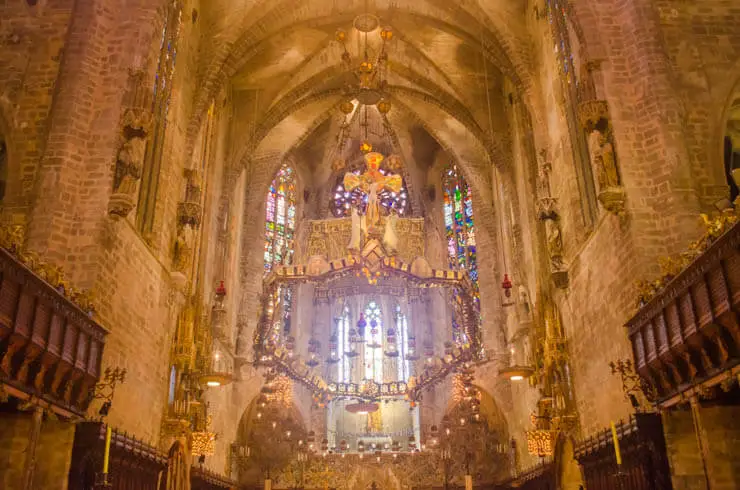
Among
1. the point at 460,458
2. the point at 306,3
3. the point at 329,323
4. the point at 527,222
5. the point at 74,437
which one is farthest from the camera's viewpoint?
the point at 329,323

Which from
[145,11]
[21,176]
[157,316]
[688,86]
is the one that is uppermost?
[145,11]

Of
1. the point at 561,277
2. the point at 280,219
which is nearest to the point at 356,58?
the point at 280,219

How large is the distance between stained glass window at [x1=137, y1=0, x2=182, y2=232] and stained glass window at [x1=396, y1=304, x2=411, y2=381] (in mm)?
17873

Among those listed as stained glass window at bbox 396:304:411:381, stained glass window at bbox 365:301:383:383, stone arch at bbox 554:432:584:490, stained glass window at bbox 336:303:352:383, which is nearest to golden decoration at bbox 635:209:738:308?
stone arch at bbox 554:432:584:490

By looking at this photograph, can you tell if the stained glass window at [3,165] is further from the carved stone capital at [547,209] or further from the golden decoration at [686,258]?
the golden decoration at [686,258]

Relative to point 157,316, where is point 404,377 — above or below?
above

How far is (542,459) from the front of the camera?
60.1 ft

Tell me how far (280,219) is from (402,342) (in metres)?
7.95

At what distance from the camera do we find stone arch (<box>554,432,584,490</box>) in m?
16.2

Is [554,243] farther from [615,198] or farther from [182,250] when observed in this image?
[182,250]

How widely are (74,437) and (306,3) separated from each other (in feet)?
48.7

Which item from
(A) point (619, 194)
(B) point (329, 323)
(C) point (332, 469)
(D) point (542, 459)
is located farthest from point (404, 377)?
(A) point (619, 194)

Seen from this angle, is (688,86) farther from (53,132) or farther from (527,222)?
(53,132)

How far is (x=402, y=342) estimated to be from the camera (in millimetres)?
32219
